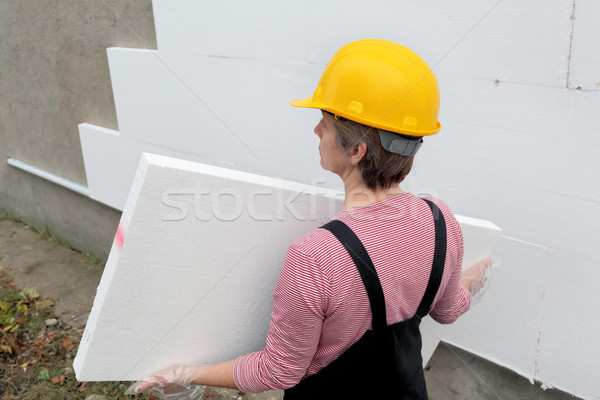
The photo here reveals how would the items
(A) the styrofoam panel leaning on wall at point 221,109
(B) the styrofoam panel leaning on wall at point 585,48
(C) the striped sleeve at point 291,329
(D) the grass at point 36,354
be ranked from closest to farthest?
(C) the striped sleeve at point 291,329 → (B) the styrofoam panel leaning on wall at point 585,48 → (A) the styrofoam panel leaning on wall at point 221,109 → (D) the grass at point 36,354

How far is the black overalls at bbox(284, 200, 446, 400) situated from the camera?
1274mm

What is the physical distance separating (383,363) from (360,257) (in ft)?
1.34

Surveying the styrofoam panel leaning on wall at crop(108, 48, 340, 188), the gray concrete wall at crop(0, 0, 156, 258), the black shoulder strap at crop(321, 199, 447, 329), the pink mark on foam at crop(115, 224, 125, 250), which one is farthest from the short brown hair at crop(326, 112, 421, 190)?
the gray concrete wall at crop(0, 0, 156, 258)

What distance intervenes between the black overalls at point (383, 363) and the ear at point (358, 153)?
291 millimetres

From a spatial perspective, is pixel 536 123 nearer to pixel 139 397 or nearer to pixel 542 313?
pixel 542 313

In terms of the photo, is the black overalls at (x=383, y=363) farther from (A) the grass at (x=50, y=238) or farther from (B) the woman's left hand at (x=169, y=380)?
(A) the grass at (x=50, y=238)

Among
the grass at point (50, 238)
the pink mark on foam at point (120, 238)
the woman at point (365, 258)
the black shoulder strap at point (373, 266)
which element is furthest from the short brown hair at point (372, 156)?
the grass at point (50, 238)

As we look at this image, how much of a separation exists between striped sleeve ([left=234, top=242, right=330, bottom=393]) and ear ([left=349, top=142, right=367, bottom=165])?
0.32 m

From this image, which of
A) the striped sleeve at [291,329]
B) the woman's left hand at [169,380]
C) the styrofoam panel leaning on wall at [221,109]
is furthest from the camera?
the styrofoam panel leaning on wall at [221,109]

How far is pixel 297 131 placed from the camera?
2553 mm

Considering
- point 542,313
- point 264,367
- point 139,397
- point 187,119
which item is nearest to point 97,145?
point 187,119

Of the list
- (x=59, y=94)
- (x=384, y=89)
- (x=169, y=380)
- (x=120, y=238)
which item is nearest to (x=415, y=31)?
(x=384, y=89)

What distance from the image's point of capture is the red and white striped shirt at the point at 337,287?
3.57ft

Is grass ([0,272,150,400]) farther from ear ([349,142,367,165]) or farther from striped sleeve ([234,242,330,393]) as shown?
ear ([349,142,367,165])
